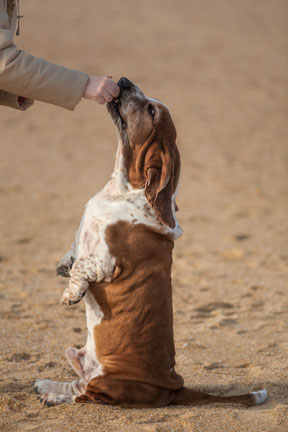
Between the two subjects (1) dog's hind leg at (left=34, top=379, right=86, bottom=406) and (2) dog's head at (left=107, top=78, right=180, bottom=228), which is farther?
(1) dog's hind leg at (left=34, top=379, right=86, bottom=406)

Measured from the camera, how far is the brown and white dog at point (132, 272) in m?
3.75

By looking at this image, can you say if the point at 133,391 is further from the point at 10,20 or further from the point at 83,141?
the point at 83,141

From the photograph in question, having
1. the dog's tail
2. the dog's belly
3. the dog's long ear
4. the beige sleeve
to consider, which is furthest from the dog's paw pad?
the beige sleeve

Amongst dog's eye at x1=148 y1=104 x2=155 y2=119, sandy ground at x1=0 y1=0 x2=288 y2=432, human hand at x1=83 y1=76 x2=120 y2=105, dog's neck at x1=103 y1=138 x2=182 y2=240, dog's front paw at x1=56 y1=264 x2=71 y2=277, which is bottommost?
sandy ground at x1=0 y1=0 x2=288 y2=432

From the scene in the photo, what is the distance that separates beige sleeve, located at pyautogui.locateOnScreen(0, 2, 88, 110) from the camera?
3543 mm

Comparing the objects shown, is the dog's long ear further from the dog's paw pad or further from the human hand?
the dog's paw pad

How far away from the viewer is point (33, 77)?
3594 mm

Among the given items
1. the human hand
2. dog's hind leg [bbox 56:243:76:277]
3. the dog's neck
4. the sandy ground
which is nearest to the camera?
the human hand

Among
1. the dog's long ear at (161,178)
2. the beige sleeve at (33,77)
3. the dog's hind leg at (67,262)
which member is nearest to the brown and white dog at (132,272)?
the dog's long ear at (161,178)

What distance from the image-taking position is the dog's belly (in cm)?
375

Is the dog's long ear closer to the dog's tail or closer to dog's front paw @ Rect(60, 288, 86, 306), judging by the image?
dog's front paw @ Rect(60, 288, 86, 306)

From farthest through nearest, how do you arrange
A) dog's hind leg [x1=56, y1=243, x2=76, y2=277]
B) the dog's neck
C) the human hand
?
dog's hind leg [x1=56, y1=243, x2=76, y2=277]
the dog's neck
the human hand

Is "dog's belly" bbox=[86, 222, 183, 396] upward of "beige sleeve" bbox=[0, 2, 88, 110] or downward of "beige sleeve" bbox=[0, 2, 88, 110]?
downward

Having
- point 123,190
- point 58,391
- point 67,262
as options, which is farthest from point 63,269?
point 58,391
